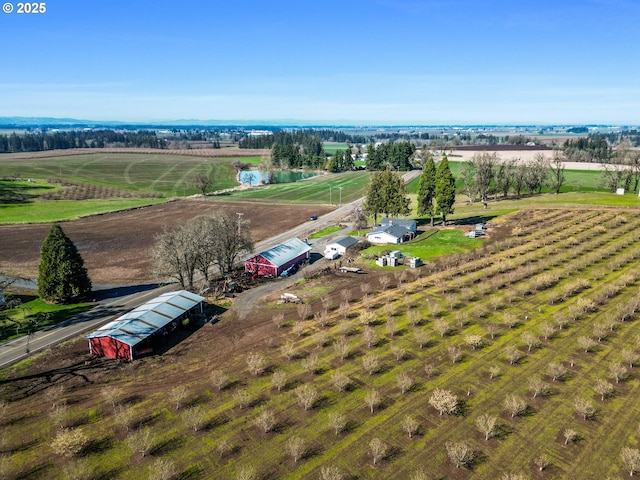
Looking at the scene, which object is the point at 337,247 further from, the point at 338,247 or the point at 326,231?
the point at 326,231

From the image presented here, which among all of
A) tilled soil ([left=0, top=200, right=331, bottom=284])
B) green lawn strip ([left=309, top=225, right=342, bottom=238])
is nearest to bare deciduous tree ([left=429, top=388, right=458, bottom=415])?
tilled soil ([left=0, top=200, right=331, bottom=284])

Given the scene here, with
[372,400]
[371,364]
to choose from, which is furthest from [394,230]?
[372,400]

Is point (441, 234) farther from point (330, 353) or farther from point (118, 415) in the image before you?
point (118, 415)

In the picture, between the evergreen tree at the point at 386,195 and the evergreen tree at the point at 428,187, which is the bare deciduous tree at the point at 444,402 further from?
the evergreen tree at the point at 428,187

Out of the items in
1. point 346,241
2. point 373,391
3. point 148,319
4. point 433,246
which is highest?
point 346,241

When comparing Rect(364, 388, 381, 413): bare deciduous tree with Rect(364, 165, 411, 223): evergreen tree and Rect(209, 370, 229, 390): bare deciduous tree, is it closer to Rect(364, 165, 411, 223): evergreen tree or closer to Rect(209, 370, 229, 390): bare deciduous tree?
Rect(209, 370, 229, 390): bare deciduous tree

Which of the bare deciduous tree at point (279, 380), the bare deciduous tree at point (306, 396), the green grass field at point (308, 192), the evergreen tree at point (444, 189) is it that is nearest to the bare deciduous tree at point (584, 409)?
the bare deciduous tree at point (306, 396)

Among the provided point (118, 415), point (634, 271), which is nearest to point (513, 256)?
point (634, 271)
